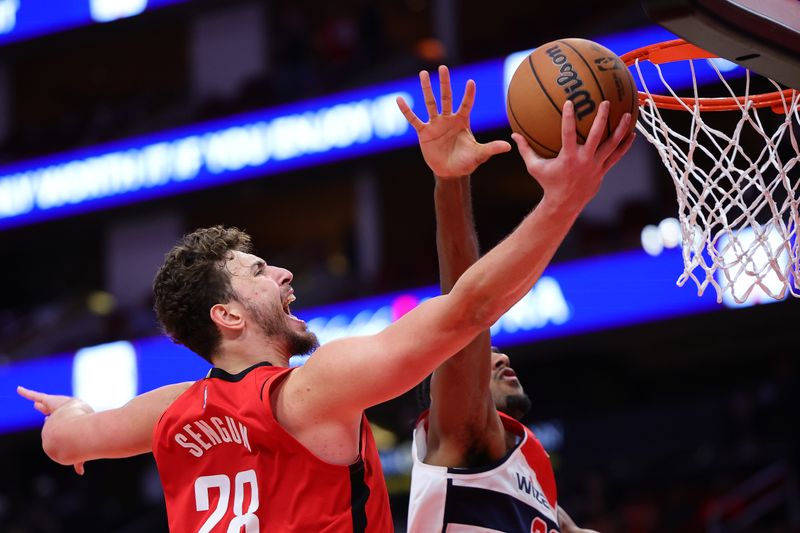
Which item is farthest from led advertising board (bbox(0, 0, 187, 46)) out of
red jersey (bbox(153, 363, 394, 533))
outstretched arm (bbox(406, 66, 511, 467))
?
red jersey (bbox(153, 363, 394, 533))

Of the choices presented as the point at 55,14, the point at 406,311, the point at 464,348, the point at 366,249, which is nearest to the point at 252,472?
the point at 464,348

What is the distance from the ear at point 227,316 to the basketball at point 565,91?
860 millimetres

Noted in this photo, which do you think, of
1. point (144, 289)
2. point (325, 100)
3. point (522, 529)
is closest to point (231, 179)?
point (325, 100)

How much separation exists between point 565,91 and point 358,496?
1039mm

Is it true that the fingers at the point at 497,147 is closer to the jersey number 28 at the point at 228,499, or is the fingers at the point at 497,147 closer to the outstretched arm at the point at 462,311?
the outstretched arm at the point at 462,311

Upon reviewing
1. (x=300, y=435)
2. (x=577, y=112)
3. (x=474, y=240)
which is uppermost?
(x=577, y=112)

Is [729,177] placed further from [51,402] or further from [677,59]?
Answer: [51,402]

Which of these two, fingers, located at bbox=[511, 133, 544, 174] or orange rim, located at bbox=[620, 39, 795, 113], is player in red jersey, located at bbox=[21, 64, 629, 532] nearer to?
fingers, located at bbox=[511, 133, 544, 174]

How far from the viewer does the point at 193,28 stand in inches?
581

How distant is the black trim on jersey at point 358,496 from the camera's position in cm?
265

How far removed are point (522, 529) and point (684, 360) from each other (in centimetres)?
1124

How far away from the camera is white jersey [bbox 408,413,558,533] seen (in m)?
3.23

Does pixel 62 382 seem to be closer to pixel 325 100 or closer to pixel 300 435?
pixel 325 100

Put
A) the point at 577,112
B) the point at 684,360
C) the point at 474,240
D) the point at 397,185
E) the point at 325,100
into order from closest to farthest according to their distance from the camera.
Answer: the point at 577,112, the point at 474,240, the point at 325,100, the point at 684,360, the point at 397,185
